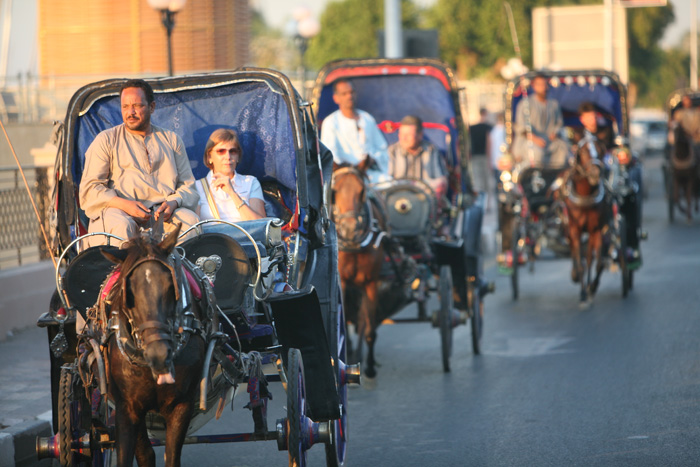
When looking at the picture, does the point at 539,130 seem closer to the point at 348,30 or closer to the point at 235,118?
the point at 235,118

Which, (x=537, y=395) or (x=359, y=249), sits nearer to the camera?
(x=537, y=395)

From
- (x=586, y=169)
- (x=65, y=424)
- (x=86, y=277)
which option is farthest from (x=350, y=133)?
(x=65, y=424)

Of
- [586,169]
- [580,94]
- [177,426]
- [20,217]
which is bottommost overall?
[177,426]

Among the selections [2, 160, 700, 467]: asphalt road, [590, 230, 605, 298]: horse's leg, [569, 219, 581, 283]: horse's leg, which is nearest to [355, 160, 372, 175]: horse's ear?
[2, 160, 700, 467]: asphalt road

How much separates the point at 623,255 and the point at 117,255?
27.9 ft

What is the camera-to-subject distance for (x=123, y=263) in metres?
4.62

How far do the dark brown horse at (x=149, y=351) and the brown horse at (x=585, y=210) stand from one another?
25.1ft

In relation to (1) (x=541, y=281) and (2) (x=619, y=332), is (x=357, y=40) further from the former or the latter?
(2) (x=619, y=332)

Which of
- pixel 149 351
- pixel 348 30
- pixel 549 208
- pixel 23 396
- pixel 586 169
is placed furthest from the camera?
pixel 348 30

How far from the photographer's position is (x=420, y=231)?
30.0ft

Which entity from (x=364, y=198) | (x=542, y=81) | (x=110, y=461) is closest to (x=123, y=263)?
(x=110, y=461)

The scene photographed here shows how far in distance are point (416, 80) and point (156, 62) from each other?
18221 mm

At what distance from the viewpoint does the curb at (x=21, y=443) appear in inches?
247

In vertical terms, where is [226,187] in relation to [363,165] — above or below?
below
